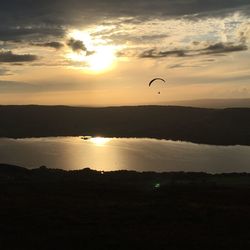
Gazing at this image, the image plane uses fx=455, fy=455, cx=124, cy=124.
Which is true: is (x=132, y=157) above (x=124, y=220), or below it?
above

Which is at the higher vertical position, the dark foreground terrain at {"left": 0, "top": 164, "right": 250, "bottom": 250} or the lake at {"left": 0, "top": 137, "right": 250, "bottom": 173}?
the lake at {"left": 0, "top": 137, "right": 250, "bottom": 173}

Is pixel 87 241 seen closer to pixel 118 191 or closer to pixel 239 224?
pixel 239 224

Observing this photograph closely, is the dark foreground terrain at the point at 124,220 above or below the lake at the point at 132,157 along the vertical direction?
below

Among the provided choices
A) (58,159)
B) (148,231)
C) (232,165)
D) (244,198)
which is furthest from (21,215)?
(58,159)

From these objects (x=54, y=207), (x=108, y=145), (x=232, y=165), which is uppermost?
(x=108, y=145)

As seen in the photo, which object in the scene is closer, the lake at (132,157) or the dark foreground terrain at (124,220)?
the dark foreground terrain at (124,220)
